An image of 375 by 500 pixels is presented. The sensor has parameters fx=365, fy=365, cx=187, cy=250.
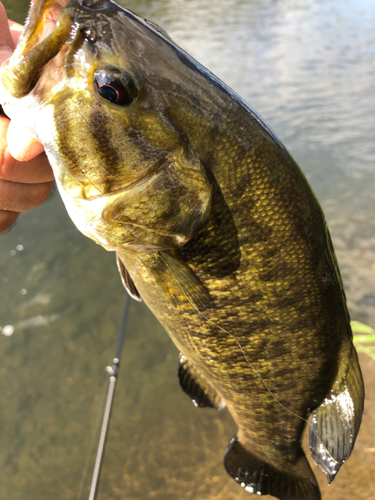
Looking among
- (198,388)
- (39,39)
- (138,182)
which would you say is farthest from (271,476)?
(39,39)

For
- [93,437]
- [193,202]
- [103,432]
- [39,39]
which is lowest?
[93,437]

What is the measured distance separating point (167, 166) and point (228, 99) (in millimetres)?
292

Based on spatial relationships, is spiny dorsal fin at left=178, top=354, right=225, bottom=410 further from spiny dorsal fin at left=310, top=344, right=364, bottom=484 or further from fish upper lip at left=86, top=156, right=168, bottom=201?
fish upper lip at left=86, top=156, right=168, bottom=201

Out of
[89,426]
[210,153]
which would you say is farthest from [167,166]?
[89,426]

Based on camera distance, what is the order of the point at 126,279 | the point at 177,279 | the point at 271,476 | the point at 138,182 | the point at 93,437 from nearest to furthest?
the point at 138,182, the point at 177,279, the point at 126,279, the point at 271,476, the point at 93,437

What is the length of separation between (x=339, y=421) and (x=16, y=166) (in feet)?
5.41

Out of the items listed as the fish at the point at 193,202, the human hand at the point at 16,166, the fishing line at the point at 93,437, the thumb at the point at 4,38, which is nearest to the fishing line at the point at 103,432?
the fishing line at the point at 93,437

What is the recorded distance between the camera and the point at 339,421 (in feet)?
5.14

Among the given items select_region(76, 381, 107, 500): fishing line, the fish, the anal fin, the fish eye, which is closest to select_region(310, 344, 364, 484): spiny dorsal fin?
the fish

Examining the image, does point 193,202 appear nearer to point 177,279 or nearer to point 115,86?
point 177,279

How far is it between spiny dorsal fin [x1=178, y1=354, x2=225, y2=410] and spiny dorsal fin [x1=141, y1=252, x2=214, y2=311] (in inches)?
33.4

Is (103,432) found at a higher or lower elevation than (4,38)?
lower

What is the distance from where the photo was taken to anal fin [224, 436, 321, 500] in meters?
1.92

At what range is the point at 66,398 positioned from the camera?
372 centimetres
